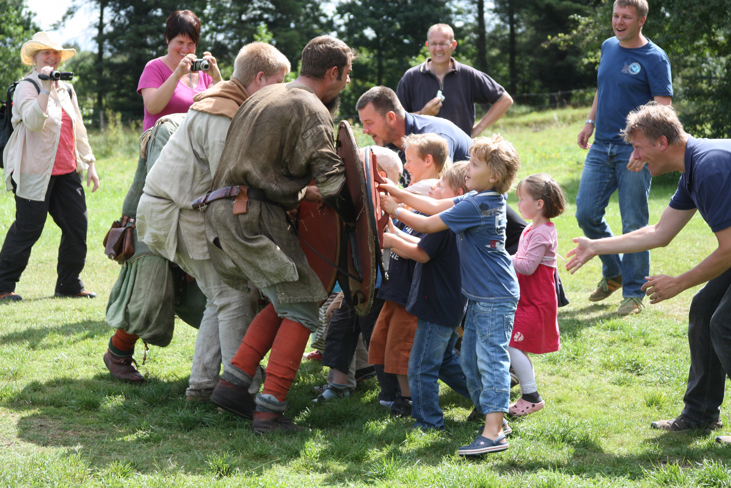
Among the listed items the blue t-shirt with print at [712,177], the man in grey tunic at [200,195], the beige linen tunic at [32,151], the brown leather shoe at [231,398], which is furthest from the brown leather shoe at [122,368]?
the blue t-shirt with print at [712,177]

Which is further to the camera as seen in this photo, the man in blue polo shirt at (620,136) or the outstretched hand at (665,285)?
the man in blue polo shirt at (620,136)

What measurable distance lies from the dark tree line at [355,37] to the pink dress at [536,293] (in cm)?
2216

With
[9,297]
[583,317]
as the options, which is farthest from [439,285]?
[9,297]

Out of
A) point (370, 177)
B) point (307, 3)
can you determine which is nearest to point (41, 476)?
point (370, 177)

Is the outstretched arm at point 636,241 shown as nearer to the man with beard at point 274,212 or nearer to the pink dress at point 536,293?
the pink dress at point 536,293

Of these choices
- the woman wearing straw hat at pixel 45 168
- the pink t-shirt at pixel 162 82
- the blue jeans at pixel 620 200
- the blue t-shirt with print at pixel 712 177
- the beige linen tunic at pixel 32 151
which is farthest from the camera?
the beige linen tunic at pixel 32 151

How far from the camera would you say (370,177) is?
3506 mm

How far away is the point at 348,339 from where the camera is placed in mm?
4523

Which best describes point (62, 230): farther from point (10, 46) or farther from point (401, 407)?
point (10, 46)

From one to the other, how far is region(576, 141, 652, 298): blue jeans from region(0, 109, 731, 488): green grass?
417mm

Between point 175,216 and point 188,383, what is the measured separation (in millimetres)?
Answer: 1189

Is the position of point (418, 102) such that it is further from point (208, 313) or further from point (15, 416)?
point (15, 416)

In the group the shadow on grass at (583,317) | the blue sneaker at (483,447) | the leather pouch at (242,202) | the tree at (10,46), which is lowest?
the shadow on grass at (583,317)

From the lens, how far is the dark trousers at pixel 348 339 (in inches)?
172
